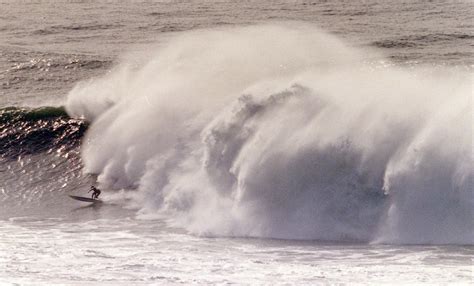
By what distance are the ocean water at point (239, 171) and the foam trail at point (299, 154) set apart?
0.04 metres

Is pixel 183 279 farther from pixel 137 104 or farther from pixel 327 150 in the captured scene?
pixel 137 104

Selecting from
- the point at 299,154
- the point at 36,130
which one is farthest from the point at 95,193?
the point at 36,130

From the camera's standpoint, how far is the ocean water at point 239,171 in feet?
48.1

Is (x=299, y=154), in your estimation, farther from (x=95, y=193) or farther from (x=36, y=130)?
(x=36, y=130)

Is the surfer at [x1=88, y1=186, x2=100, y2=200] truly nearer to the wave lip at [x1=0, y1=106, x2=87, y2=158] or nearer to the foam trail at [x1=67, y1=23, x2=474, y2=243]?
the foam trail at [x1=67, y1=23, x2=474, y2=243]

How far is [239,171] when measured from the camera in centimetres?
1838

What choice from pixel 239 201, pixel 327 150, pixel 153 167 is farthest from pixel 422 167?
pixel 153 167

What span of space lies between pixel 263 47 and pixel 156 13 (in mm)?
15016

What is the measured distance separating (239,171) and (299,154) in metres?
1.22

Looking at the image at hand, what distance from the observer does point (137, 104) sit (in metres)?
23.8

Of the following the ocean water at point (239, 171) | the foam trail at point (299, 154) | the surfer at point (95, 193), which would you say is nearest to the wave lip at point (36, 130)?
the ocean water at point (239, 171)

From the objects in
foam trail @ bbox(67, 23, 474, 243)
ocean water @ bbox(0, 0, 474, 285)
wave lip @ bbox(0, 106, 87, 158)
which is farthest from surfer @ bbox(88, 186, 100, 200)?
wave lip @ bbox(0, 106, 87, 158)

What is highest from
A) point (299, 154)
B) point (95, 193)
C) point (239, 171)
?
point (299, 154)

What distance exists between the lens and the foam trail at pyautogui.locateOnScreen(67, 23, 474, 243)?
53.6 ft
